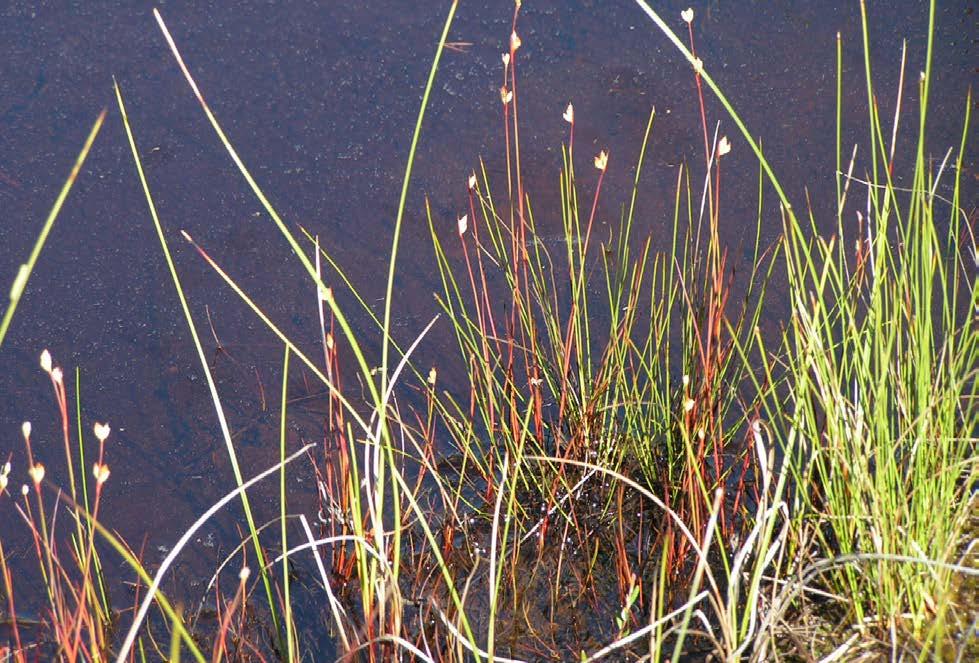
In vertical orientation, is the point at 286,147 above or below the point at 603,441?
above

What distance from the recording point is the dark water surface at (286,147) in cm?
174

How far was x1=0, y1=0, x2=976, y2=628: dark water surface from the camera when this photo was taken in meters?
1.74

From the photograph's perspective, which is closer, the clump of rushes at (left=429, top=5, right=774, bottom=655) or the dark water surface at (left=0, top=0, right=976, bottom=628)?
the clump of rushes at (left=429, top=5, right=774, bottom=655)

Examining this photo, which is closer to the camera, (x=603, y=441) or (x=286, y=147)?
(x=603, y=441)

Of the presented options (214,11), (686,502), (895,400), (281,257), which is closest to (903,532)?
(895,400)

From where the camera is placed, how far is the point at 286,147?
7.04ft

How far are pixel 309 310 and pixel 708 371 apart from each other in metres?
0.84

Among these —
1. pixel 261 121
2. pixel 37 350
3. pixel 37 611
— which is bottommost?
pixel 37 611

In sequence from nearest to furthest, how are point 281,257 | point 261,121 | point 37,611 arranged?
1. point 37,611
2. point 281,257
3. point 261,121

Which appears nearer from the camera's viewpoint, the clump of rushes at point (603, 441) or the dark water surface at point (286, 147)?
the clump of rushes at point (603, 441)

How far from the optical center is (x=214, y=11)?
2395mm

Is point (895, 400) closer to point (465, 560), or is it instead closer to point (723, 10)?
point (465, 560)

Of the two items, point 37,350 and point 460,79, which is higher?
point 460,79

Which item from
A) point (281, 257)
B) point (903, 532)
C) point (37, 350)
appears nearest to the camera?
point (903, 532)
